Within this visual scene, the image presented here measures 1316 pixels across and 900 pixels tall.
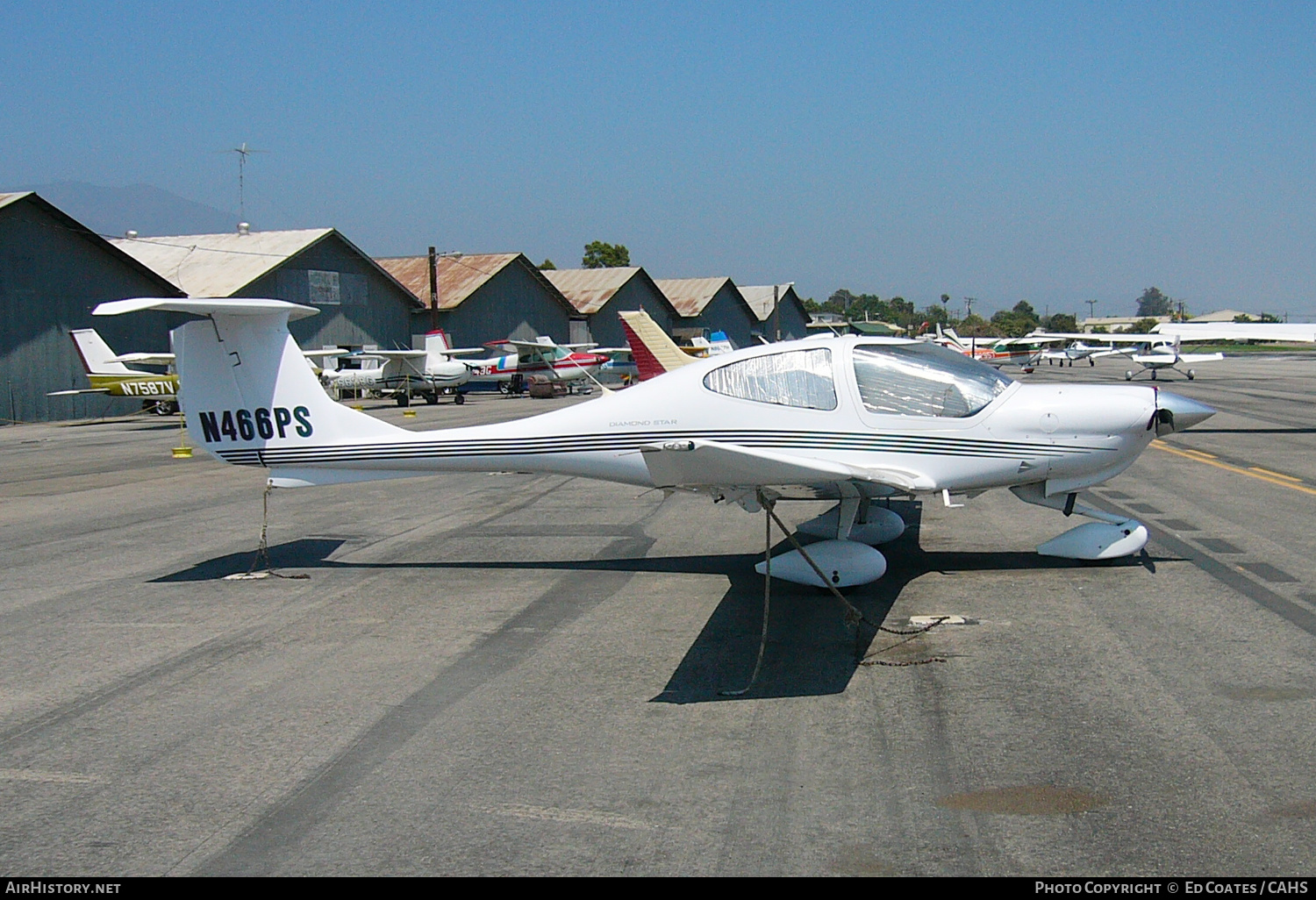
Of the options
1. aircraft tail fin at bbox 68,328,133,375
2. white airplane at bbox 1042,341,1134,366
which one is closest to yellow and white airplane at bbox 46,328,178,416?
aircraft tail fin at bbox 68,328,133,375

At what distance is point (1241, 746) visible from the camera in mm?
5207

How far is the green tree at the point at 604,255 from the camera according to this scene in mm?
118562

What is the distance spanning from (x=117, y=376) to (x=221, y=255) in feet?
49.2

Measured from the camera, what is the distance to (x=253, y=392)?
9.95 metres

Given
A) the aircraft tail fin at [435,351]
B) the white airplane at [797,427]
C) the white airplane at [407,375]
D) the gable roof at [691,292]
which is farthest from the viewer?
the gable roof at [691,292]

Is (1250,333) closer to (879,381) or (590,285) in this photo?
(879,381)

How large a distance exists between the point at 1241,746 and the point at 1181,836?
121 cm

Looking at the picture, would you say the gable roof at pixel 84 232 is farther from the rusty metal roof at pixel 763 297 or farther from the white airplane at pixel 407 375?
the rusty metal roof at pixel 763 297

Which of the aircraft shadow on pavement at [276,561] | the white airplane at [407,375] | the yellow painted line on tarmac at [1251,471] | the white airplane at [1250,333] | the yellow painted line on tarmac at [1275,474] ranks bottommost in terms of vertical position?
the aircraft shadow on pavement at [276,561]

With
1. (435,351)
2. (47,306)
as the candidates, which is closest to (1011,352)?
(435,351)

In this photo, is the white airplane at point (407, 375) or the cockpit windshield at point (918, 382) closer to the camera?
the cockpit windshield at point (918, 382)

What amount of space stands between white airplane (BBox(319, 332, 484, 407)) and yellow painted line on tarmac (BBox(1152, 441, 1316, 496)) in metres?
29.2

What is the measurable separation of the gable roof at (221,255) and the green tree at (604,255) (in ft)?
209

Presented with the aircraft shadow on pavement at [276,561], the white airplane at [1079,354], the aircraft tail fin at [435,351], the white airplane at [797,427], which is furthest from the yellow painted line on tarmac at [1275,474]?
the white airplane at [1079,354]
